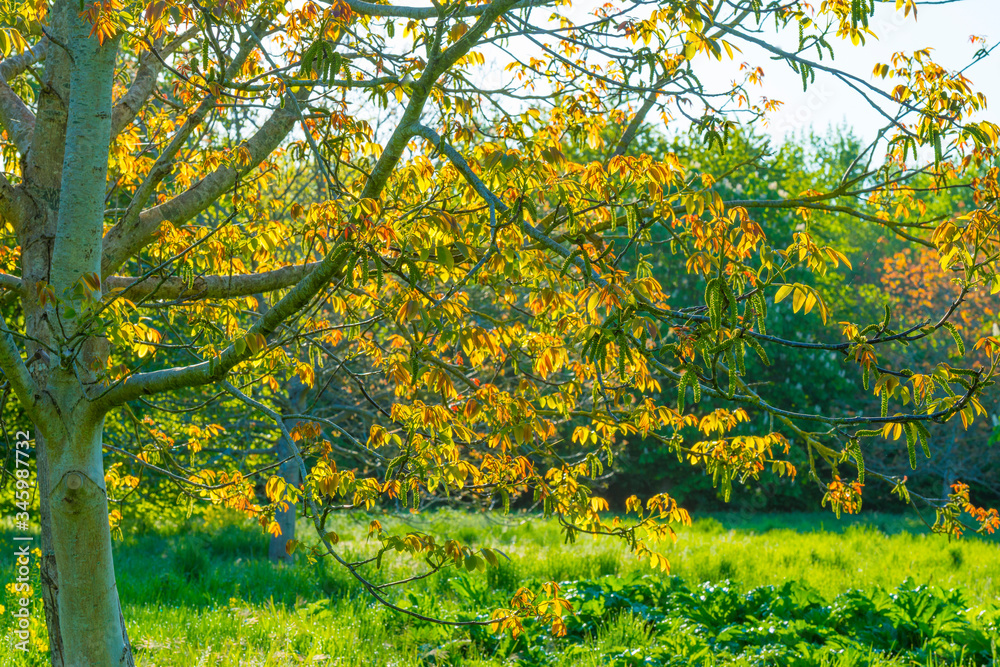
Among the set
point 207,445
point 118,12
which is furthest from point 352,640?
point 207,445

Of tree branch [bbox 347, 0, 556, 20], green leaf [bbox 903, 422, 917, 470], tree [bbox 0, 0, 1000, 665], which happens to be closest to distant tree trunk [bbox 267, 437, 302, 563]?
tree [bbox 0, 0, 1000, 665]

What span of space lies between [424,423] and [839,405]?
15.4 meters

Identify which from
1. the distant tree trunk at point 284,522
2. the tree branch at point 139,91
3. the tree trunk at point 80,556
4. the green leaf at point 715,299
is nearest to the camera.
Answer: the green leaf at point 715,299

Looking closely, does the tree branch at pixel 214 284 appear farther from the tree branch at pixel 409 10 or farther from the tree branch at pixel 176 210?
the tree branch at pixel 409 10

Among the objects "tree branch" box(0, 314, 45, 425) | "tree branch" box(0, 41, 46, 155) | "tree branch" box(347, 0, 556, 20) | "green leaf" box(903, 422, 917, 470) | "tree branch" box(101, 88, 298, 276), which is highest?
"tree branch" box(0, 41, 46, 155)

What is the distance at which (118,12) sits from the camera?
10.1 feet

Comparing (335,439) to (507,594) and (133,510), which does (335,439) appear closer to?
(133,510)

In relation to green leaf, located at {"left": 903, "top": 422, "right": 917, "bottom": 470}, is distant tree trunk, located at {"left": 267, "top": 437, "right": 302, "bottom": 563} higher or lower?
lower

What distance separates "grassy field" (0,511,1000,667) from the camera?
4898 mm

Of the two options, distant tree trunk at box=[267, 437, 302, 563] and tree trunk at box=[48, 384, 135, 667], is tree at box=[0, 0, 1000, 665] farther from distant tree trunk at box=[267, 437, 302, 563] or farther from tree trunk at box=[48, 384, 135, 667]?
distant tree trunk at box=[267, 437, 302, 563]

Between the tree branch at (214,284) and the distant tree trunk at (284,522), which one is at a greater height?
the tree branch at (214,284)

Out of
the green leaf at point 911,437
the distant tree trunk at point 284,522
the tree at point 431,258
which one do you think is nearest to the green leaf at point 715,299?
the tree at point 431,258

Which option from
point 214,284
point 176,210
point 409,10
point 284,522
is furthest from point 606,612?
point 284,522

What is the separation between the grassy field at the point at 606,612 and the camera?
16.1 ft
